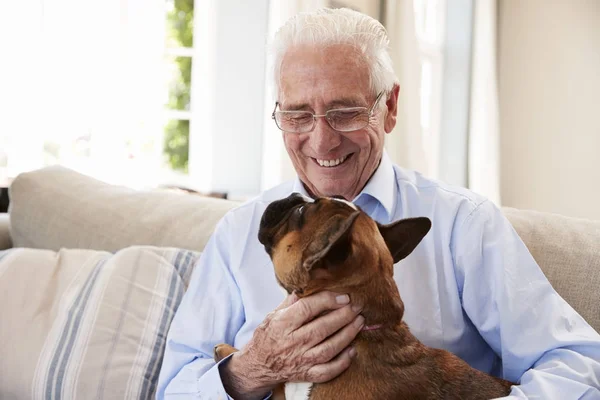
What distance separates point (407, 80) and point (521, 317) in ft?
9.87

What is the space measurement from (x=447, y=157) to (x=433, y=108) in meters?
0.50

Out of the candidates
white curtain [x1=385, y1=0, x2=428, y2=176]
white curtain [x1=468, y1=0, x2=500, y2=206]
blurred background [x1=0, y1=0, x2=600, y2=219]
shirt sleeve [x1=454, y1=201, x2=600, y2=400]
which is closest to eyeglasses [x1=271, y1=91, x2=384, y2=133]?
shirt sleeve [x1=454, y1=201, x2=600, y2=400]

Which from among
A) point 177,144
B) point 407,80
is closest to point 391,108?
point 407,80

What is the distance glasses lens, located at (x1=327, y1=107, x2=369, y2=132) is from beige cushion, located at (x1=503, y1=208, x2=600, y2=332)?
1.42 feet

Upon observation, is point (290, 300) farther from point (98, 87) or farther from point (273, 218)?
A: point (98, 87)

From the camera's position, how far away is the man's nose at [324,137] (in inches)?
59.6

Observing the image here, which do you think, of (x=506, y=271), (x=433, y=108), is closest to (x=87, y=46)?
(x=433, y=108)

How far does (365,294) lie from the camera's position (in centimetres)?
115

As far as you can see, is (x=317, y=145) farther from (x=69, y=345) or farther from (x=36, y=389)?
(x=36, y=389)

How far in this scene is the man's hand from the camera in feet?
3.85

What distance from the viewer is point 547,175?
5.02 metres

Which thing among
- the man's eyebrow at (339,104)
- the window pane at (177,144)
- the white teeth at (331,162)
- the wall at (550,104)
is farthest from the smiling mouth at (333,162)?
the wall at (550,104)

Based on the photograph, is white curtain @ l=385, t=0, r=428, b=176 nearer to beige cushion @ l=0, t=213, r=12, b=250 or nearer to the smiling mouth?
beige cushion @ l=0, t=213, r=12, b=250

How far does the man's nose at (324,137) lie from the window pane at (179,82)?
3192 mm
